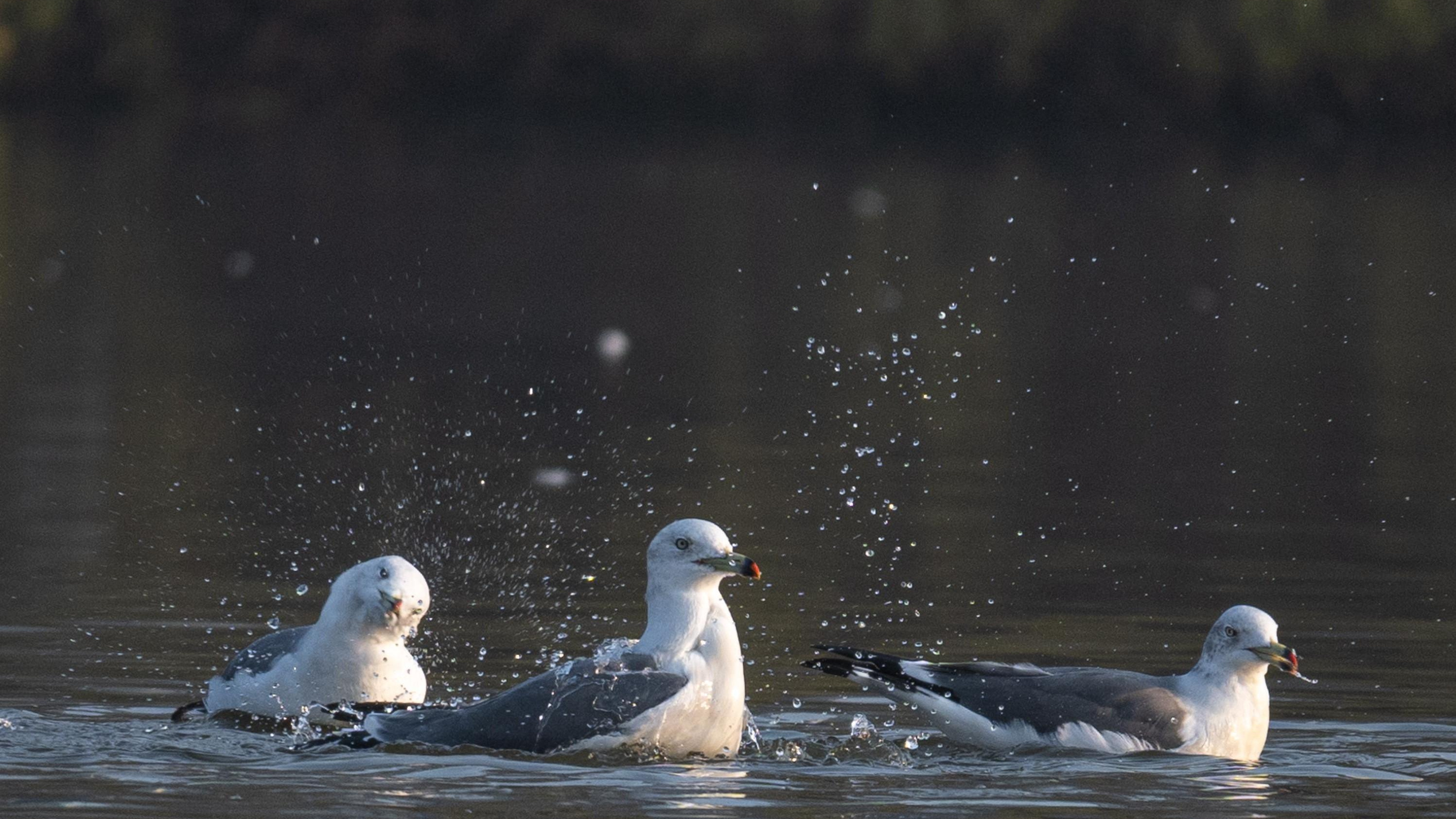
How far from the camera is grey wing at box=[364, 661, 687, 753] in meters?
10.3

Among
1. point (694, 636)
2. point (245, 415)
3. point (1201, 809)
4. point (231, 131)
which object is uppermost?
point (231, 131)

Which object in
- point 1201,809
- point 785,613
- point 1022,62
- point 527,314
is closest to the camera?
point 1201,809

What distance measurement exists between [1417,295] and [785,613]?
65.5 feet

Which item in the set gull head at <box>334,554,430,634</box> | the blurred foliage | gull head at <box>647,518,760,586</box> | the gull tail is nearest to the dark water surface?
the gull tail

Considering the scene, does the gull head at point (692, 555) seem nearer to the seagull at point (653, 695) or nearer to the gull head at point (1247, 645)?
the seagull at point (653, 695)

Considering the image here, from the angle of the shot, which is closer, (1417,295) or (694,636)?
(694,636)

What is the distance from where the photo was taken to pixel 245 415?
2097 cm

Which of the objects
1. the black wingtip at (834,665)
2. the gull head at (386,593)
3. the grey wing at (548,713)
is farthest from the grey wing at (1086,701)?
the gull head at (386,593)

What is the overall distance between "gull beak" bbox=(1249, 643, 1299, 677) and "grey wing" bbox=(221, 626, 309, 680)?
4059 mm

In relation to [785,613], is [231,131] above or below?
above

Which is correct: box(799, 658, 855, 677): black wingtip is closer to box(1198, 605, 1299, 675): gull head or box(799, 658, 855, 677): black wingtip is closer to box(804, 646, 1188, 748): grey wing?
box(804, 646, 1188, 748): grey wing

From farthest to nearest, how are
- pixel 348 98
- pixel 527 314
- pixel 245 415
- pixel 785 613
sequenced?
pixel 348 98 → pixel 527 314 → pixel 245 415 → pixel 785 613

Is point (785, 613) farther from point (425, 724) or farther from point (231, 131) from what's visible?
point (231, 131)

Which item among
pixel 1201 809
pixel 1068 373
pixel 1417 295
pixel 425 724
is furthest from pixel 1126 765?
pixel 1417 295
